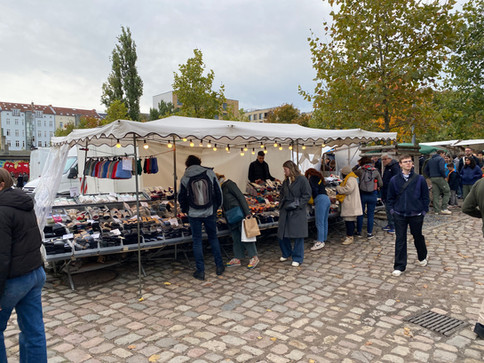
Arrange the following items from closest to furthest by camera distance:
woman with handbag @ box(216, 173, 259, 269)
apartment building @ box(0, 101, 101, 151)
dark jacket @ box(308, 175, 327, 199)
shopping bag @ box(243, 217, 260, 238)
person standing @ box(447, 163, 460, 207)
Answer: shopping bag @ box(243, 217, 260, 238)
woman with handbag @ box(216, 173, 259, 269)
dark jacket @ box(308, 175, 327, 199)
person standing @ box(447, 163, 460, 207)
apartment building @ box(0, 101, 101, 151)

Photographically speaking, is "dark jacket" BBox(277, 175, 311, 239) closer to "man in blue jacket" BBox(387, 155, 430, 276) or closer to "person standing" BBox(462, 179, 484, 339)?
"man in blue jacket" BBox(387, 155, 430, 276)

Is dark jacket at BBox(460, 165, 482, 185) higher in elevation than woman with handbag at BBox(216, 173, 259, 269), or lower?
higher

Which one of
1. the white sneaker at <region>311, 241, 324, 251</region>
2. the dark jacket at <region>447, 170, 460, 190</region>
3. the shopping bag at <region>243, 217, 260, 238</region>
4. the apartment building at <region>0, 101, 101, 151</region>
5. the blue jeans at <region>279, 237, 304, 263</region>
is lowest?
the white sneaker at <region>311, 241, 324, 251</region>

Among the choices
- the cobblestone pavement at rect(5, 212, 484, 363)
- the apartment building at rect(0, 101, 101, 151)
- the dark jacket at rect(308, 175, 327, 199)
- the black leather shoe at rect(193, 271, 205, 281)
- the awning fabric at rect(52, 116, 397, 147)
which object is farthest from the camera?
the apartment building at rect(0, 101, 101, 151)

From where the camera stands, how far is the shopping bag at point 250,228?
5.64 m

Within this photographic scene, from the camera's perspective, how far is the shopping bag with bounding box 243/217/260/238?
5.64 meters

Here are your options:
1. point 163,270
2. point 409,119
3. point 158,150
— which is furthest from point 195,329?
point 409,119

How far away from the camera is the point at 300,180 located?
576 centimetres

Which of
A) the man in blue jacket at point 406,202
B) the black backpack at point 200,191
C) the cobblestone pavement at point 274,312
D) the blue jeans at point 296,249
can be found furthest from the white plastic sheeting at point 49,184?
the man in blue jacket at point 406,202

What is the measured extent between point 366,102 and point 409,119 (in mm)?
1812

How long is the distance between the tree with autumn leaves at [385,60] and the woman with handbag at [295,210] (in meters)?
5.92

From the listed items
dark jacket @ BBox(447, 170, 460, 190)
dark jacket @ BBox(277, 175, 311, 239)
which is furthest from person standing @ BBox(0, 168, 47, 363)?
dark jacket @ BBox(447, 170, 460, 190)

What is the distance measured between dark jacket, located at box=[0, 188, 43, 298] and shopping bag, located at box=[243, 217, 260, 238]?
11.7 ft

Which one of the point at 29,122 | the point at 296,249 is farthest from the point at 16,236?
the point at 29,122
